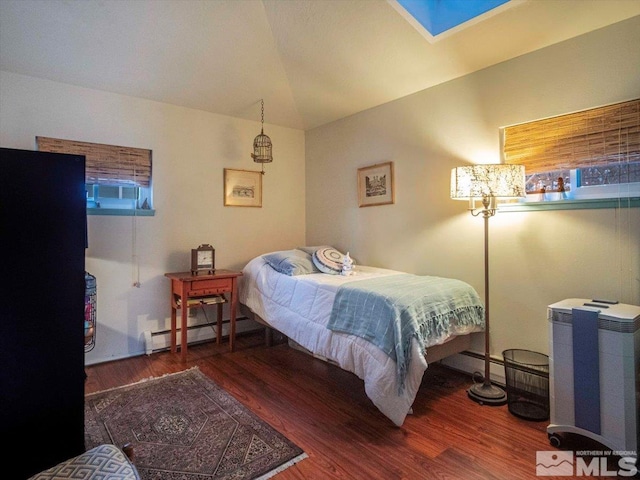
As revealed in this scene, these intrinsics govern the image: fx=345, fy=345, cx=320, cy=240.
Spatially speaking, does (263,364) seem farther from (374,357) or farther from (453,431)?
(453,431)

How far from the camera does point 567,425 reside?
A: 1844mm

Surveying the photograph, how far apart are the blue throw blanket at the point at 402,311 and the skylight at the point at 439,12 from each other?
1.88 meters

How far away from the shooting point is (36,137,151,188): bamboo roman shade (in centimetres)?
288

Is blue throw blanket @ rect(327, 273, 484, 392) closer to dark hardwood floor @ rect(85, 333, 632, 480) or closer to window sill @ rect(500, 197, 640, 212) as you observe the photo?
dark hardwood floor @ rect(85, 333, 632, 480)

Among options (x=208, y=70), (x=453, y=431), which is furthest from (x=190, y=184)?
(x=453, y=431)

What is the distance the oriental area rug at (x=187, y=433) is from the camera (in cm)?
171

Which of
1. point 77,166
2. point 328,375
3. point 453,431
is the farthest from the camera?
point 328,375

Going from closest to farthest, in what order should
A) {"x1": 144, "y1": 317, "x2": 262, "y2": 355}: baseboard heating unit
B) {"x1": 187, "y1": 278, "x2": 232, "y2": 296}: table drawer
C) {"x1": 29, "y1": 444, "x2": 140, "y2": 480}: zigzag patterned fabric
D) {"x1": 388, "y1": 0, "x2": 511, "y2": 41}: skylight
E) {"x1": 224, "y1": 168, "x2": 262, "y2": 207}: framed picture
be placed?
{"x1": 29, "y1": 444, "x2": 140, "y2": 480}: zigzag patterned fabric, {"x1": 388, "y1": 0, "x2": 511, "y2": 41}: skylight, {"x1": 187, "y1": 278, "x2": 232, "y2": 296}: table drawer, {"x1": 144, "y1": 317, "x2": 262, "y2": 355}: baseboard heating unit, {"x1": 224, "y1": 168, "x2": 262, "y2": 207}: framed picture

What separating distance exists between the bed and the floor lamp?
10.2 inches

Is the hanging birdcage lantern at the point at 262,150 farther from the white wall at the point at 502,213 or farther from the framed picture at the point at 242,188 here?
the white wall at the point at 502,213

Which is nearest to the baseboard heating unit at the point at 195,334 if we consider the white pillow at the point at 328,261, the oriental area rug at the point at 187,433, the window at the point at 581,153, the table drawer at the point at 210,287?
the table drawer at the point at 210,287

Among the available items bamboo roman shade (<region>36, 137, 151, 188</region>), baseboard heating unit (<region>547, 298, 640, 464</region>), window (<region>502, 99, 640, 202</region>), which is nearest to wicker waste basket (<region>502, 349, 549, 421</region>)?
baseboard heating unit (<region>547, 298, 640, 464</region>)

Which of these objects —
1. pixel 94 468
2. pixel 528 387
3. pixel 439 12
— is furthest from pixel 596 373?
pixel 439 12

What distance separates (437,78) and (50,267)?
298 cm
